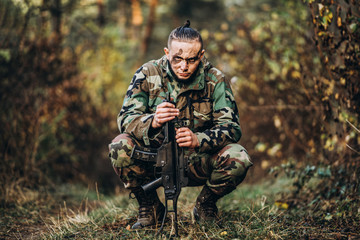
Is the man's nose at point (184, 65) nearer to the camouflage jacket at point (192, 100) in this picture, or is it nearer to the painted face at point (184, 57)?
the painted face at point (184, 57)

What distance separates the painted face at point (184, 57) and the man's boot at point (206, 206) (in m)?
0.94

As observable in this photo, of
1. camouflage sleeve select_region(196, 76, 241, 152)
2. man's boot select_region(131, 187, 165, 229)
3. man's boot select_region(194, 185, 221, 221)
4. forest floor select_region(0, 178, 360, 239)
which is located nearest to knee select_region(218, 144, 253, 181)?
camouflage sleeve select_region(196, 76, 241, 152)

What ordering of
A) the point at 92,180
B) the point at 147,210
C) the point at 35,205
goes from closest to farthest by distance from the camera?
the point at 147,210 < the point at 35,205 < the point at 92,180

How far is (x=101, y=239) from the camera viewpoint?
2912 mm

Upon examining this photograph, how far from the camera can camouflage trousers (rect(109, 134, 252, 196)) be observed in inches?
119

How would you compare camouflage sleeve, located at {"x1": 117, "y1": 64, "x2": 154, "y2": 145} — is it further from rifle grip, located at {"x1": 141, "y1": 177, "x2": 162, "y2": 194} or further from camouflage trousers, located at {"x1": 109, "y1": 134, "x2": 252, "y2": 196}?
rifle grip, located at {"x1": 141, "y1": 177, "x2": 162, "y2": 194}

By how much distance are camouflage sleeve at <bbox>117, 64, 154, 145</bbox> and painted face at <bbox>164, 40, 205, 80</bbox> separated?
0.31 m

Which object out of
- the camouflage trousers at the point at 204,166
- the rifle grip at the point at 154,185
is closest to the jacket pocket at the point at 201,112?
the camouflage trousers at the point at 204,166

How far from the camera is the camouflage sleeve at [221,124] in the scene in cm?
302

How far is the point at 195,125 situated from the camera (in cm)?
325

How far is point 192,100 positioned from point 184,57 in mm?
388

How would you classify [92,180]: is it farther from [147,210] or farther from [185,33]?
[185,33]

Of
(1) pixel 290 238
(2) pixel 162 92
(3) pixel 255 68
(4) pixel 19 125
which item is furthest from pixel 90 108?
(1) pixel 290 238

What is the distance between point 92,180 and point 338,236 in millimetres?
5203
